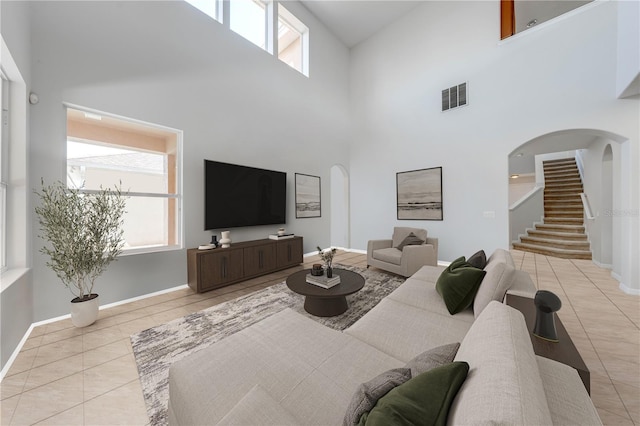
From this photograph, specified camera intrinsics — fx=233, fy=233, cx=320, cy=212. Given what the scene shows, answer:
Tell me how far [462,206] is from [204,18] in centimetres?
555

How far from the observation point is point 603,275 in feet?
12.7

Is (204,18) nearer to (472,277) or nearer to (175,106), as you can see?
(175,106)

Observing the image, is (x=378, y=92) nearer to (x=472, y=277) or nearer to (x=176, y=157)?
(x=176, y=157)

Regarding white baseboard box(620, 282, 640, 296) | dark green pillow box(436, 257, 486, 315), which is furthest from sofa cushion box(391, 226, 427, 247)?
white baseboard box(620, 282, 640, 296)

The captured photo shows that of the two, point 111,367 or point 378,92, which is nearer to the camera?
point 111,367

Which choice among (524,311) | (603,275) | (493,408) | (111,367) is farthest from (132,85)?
(603,275)

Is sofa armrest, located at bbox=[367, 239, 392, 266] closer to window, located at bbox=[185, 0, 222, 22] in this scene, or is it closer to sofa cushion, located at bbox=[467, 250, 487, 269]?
sofa cushion, located at bbox=[467, 250, 487, 269]

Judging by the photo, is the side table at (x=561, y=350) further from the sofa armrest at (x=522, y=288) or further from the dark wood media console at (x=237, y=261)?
the dark wood media console at (x=237, y=261)

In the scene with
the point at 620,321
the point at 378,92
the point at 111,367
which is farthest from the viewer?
the point at 378,92

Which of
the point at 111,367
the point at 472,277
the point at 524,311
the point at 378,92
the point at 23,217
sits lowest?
the point at 111,367

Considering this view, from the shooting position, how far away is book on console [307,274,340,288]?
252 centimetres

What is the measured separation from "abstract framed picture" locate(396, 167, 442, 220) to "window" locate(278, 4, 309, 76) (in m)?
3.47

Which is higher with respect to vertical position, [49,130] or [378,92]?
[378,92]

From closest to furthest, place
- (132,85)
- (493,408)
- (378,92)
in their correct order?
(493,408)
(132,85)
(378,92)
